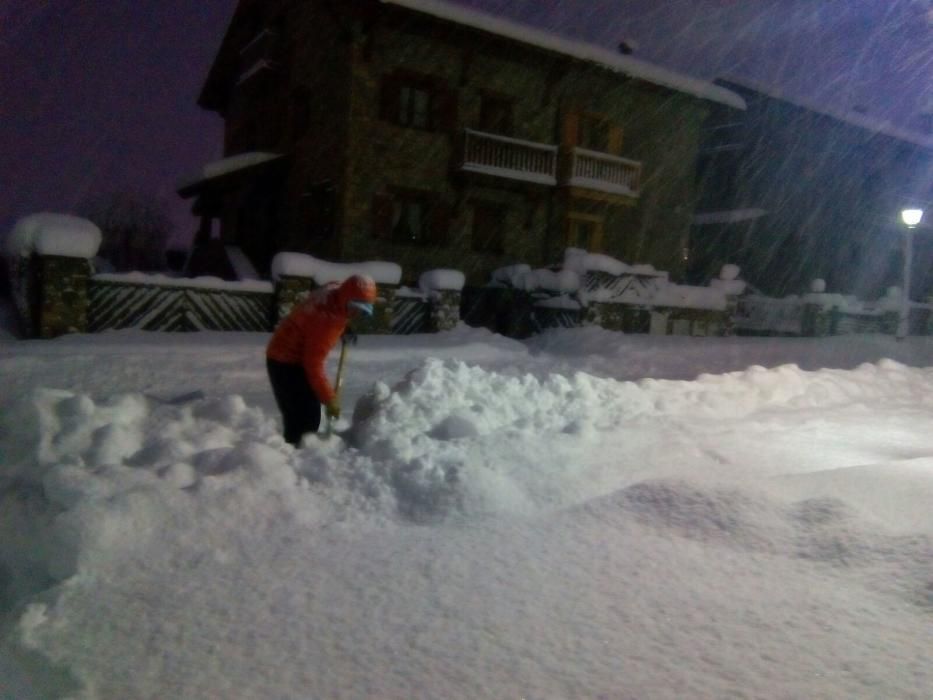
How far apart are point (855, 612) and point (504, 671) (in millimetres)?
1571

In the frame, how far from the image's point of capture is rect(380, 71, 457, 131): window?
58.9 ft

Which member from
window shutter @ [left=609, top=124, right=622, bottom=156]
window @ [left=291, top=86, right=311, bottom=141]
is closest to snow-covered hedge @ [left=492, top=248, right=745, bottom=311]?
window shutter @ [left=609, top=124, right=622, bottom=156]

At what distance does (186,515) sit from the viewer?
3.60 metres

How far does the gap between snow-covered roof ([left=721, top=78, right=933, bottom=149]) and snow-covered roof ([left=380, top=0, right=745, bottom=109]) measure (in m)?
2.27

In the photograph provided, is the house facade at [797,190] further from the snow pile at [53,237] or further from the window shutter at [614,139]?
the snow pile at [53,237]

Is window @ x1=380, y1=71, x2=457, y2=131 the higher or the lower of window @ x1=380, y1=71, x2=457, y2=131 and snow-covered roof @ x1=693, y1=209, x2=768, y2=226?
the higher

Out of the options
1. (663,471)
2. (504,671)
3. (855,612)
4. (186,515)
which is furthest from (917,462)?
(186,515)

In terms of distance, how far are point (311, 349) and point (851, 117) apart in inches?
1108

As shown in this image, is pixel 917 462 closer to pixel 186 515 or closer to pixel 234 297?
pixel 186 515

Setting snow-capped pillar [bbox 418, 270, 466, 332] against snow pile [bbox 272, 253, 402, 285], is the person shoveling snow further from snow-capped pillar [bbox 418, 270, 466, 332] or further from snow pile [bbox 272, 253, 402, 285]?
snow-capped pillar [bbox 418, 270, 466, 332]

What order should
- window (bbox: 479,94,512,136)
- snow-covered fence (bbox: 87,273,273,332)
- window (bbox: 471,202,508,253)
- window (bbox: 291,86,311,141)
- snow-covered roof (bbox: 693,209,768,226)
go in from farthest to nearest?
1. snow-covered roof (bbox: 693,209,768,226)
2. window (bbox: 471,202,508,253)
3. window (bbox: 479,94,512,136)
4. window (bbox: 291,86,311,141)
5. snow-covered fence (bbox: 87,273,273,332)

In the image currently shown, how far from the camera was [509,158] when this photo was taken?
19.2m

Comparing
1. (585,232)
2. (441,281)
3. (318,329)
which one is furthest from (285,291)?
(585,232)

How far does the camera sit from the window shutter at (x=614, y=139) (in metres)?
21.9
